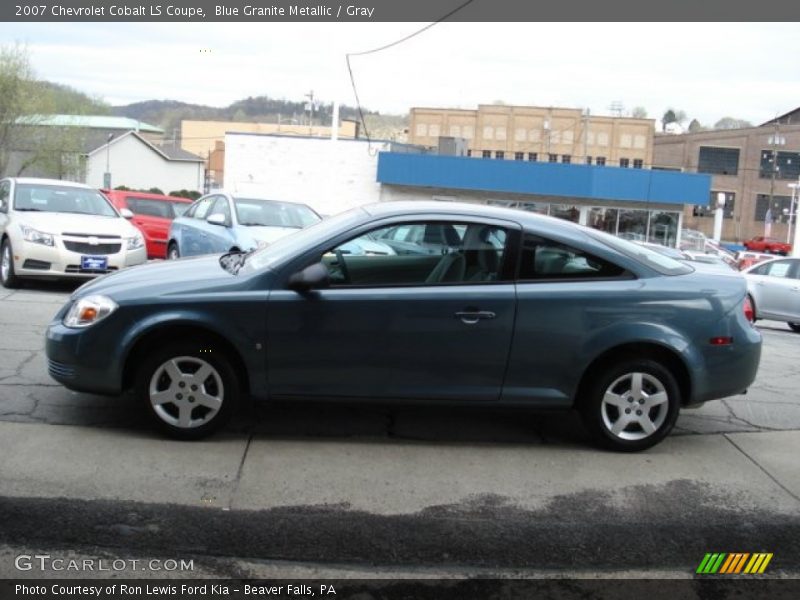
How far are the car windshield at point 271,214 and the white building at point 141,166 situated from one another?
59.5m

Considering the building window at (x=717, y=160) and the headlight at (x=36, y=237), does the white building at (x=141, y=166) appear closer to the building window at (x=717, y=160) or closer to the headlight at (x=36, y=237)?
the building window at (x=717, y=160)

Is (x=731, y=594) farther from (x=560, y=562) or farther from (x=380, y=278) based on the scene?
(x=380, y=278)

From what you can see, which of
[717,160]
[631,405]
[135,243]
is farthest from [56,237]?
[717,160]

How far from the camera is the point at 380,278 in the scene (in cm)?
535

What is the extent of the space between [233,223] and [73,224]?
6.84 ft

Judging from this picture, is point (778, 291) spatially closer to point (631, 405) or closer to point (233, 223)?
point (233, 223)

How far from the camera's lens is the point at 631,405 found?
5.34 m

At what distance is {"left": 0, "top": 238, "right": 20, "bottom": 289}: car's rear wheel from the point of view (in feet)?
36.1

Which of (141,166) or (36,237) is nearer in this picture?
(36,237)

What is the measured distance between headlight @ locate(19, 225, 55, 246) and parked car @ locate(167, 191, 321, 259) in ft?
6.33

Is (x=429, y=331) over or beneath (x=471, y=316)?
beneath

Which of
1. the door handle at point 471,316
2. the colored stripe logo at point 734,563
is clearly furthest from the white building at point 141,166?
the colored stripe logo at point 734,563

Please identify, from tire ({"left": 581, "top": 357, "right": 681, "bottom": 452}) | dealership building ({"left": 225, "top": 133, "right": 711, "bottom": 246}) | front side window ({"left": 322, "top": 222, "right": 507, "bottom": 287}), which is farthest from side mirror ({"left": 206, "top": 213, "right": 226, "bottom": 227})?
dealership building ({"left": 225, "top": 133, "right": 711, "bottom": 246})

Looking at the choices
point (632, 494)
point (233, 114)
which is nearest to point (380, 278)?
point (632, 494)
